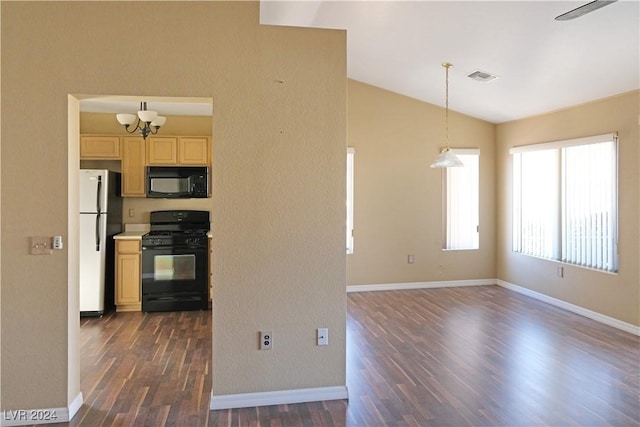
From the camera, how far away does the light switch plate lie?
277 cm

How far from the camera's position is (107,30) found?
2803 millimetres

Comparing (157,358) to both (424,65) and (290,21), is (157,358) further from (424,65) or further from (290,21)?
(424,65)

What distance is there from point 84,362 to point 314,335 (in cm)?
210

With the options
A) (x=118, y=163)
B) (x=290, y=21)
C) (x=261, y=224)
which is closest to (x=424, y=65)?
(x=290, y=21)

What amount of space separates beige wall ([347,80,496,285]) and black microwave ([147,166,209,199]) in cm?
216

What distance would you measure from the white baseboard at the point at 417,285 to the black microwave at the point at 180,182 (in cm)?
255

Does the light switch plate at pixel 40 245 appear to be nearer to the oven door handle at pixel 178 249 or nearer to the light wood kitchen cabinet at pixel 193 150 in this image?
the oven door handle at pixel 178 249

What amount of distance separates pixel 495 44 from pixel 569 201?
243 cm

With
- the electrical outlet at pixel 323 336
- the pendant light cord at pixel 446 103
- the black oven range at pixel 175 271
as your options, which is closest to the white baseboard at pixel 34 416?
the electrical outlet at pixel 323 336

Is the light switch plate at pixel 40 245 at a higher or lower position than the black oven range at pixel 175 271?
higher

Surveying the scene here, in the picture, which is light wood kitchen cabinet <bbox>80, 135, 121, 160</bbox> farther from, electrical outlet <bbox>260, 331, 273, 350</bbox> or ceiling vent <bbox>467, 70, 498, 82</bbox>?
ceiling vent <bbox>467, 70, 498, 82</bbox>

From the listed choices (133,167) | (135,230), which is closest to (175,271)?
(135,230)

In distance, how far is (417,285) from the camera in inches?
268

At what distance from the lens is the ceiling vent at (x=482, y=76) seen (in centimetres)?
499
